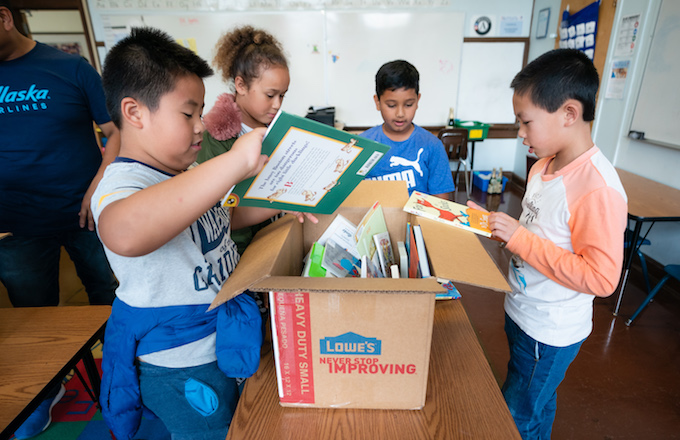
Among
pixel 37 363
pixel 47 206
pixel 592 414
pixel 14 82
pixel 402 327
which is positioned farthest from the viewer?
pixel 592 414

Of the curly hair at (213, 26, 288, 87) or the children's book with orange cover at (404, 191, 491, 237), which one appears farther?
the curly hair at (213, 26, 288, 87)

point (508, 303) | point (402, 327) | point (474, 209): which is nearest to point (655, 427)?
point (508, 303)

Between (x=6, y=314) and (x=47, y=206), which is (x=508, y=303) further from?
(x=47, y=206)

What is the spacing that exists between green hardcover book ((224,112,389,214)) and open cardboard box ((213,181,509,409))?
0.14 meters

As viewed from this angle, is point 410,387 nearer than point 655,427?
Yes

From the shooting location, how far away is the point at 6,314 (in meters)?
1.12

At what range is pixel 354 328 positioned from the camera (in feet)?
2.01

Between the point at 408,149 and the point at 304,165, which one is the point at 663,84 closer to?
the point at 408,149

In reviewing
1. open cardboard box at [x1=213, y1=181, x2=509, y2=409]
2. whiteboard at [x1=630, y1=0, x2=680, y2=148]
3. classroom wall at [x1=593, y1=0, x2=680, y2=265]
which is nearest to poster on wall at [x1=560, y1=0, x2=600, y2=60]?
classroom wall at [x1=593, y1=0, x2=680, y2=265]

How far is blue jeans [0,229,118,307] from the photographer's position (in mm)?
1408

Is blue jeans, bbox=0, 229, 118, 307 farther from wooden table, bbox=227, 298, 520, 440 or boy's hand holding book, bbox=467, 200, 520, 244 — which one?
boy's hand holding book, bbox=467, 200, 520, 244

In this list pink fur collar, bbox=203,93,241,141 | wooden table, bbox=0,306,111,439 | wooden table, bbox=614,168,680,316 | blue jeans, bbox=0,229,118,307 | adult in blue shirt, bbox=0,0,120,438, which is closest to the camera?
wooden table, bbox=0,306,111,439

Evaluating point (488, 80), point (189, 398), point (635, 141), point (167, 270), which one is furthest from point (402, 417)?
point (488, 80)

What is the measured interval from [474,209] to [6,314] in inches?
58.4
